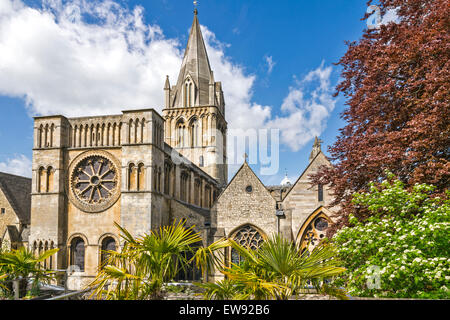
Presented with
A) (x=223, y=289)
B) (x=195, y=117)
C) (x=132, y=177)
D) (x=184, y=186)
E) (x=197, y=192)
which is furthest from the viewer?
(x=195, y=117)

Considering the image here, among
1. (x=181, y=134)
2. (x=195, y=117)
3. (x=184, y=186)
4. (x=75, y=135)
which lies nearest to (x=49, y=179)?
(x=75, y=135)

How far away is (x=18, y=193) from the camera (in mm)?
31031

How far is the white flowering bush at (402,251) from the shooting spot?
7.14 m

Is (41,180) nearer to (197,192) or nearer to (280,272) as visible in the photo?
(197,192)

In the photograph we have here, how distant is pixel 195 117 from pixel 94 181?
2300 cm

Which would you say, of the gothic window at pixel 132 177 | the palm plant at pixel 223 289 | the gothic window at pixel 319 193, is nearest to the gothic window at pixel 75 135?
the gothic window at pixel 132 177

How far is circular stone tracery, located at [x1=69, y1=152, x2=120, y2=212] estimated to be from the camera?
73.6 feet

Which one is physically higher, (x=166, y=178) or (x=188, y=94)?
(x=188, y=94)

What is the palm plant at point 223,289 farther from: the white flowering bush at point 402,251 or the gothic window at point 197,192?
the gothic window at point 197,192

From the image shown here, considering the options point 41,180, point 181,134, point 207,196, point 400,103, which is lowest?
point 207,196

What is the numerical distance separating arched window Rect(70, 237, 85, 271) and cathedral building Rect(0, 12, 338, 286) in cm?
5

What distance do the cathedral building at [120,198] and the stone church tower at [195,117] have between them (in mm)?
20044

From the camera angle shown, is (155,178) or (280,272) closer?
(280,272)
